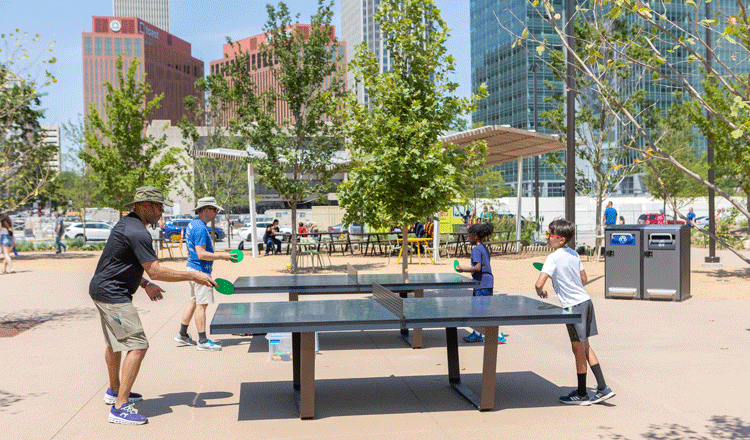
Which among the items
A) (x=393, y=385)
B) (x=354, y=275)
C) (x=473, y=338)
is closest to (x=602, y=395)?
(x=393, y=385)

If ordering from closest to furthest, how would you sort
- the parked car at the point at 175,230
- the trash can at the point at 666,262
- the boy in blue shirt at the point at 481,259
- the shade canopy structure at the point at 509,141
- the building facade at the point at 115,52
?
the boy in blue shirt at the point at 481,259 < the trash can at the point at 666,262 < the shade canopy structure at the point at 509,141 < the parked car at the point at 175,230 < the building facade at the point at 115,52

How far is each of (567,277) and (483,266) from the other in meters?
2.24

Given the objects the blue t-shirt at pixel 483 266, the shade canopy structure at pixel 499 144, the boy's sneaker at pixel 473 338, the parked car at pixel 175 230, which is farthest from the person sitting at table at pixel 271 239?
the blue t-shirt at pixel 483 266

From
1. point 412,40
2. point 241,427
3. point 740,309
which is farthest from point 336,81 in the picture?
point 241,427

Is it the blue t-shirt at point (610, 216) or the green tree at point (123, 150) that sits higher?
the green tree at point (123, 150)

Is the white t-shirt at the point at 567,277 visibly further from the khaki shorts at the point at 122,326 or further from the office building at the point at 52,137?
the office building at the point at 52,137

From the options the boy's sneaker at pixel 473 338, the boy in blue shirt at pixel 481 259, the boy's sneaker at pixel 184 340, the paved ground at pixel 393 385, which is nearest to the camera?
the paved ground at pixel 393 385

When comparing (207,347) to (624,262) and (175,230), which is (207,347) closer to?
(624,262)

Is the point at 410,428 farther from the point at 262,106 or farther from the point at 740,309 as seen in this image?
the point at 262,106

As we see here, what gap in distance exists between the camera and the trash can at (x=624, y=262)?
11.8m

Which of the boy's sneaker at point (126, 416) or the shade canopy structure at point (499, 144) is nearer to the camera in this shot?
the boy's sneaker at point (126, 416)

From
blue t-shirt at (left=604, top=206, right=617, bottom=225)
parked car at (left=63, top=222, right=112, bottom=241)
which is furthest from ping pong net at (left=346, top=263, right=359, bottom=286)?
parked car at (left=63, top=222, right=112, bottom=241)

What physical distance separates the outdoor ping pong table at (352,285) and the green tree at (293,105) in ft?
30.4

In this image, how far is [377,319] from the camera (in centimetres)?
500
